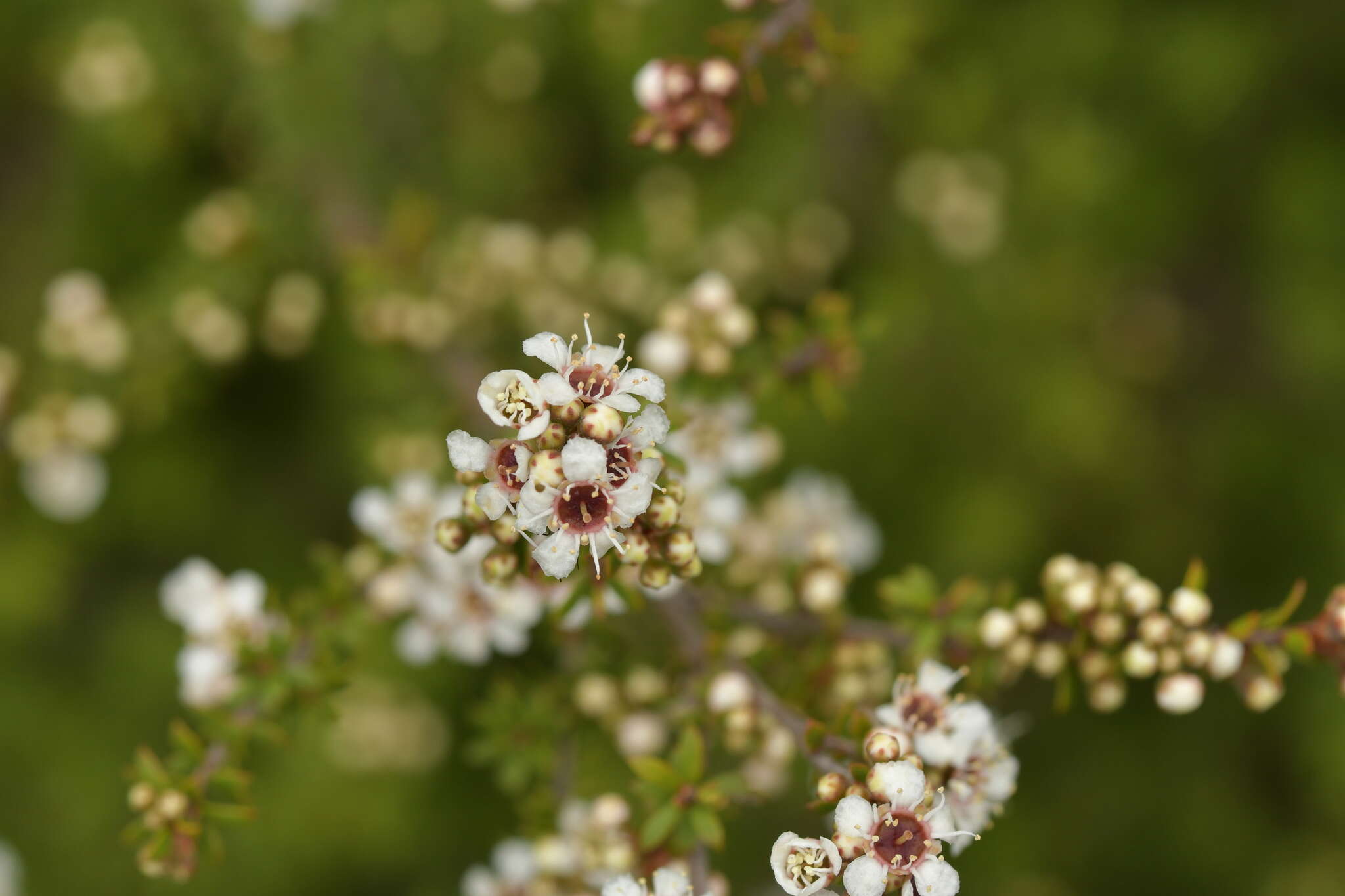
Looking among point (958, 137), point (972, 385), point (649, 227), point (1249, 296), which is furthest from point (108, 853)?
point (1249, 296)

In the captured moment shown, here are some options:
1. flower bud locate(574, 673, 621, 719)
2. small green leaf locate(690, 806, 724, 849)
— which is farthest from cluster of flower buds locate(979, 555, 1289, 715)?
flower bud locate(574, 673, 621, 719)

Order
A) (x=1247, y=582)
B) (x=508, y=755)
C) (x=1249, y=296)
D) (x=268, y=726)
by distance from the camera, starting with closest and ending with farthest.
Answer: (x=268, y=726), (x=508, y=755), (x=1247, y=582), (x=1249, y=296)

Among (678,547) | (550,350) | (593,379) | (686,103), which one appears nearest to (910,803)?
(678,547)

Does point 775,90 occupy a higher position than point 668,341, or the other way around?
point 775,90

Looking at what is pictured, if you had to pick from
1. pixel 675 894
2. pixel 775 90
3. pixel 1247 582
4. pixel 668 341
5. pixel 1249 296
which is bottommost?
pixel 675 894

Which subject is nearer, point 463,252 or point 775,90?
point 463,252

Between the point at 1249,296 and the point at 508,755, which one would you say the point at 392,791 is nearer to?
the point at 508,755
